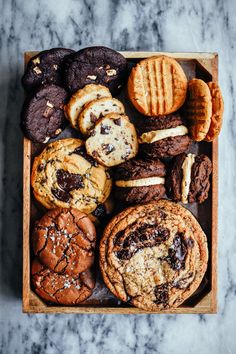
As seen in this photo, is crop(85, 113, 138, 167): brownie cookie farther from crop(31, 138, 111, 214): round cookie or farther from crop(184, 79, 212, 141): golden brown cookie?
crop(184, 79, 212, 141): golden brown cookie

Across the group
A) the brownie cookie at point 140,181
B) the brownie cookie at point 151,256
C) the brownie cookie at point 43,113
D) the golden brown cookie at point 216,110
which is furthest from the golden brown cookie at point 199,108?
the brownie cookie at point 43,113

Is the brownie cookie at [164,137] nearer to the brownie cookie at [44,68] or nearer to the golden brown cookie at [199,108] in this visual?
→ the golden brown cookie at [199,108]

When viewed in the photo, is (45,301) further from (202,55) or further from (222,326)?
(202,55)

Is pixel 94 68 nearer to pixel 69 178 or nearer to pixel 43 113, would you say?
pixel 43 113

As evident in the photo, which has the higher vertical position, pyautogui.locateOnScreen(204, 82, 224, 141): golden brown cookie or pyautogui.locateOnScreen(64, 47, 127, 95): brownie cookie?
pyautogui.locateOnScreen(64, 47, 127, 95): brownie cookie

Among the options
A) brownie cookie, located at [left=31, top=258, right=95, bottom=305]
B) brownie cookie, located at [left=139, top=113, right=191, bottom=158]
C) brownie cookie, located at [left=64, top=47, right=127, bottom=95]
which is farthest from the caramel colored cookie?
brownie cookie, located at [left=31, top=258, right=95, bottom=305]

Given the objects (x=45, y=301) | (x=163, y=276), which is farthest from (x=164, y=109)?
(x=45, y=301)
